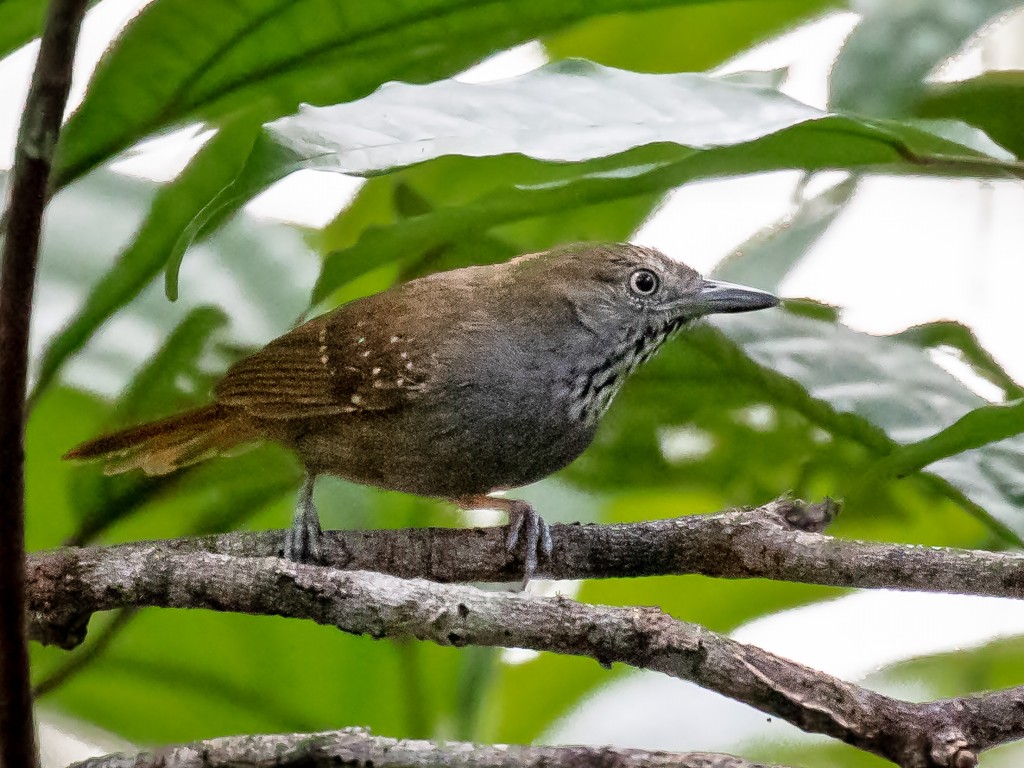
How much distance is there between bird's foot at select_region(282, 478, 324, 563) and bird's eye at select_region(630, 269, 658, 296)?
79cm

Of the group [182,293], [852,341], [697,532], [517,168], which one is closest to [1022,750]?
[852,341]

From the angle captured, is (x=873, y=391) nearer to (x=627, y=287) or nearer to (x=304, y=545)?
(x=627, y=287)

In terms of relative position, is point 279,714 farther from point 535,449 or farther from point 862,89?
point 862,89

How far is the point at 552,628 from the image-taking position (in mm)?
1381

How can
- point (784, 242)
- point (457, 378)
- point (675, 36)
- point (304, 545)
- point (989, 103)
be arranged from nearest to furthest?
point (304, 545) → point (457, 378) → point (989, 103) → point (784, 242) → point (675, 36)

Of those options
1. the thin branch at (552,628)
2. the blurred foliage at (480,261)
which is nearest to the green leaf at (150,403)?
the blurred foliage at (480,261)

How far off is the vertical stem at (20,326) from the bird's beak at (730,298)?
4.29 feet

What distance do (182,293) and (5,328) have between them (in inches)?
49.2

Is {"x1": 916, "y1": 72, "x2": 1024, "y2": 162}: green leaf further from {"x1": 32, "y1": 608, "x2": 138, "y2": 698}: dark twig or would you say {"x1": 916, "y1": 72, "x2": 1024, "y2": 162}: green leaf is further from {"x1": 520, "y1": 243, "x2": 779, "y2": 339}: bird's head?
{"x1": 32, "y1": 608, "x2": 138, "y2": 698}: dark twig

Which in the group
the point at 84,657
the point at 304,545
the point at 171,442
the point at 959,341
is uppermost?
the point at 959,341

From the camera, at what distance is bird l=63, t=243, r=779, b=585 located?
214cm

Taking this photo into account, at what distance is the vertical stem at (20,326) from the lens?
1.04 meters

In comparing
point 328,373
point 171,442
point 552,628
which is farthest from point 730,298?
point 171,442

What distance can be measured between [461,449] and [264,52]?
0.79 m
